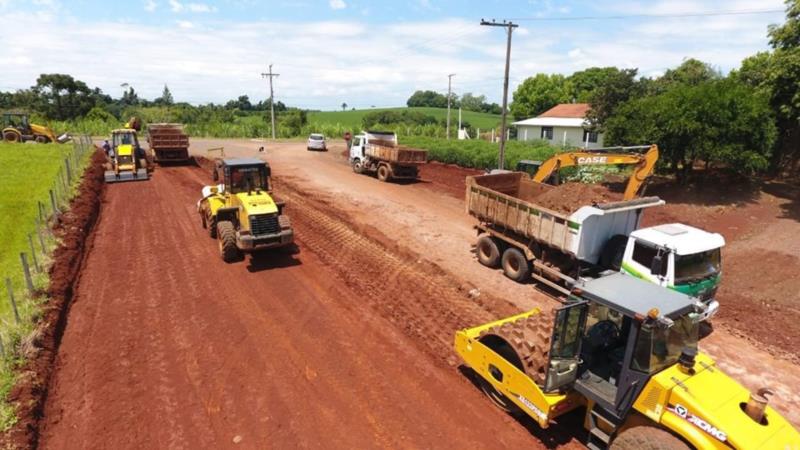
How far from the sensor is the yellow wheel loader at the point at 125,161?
22.6m

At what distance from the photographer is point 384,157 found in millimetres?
25312

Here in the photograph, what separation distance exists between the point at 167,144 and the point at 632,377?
28589 mm

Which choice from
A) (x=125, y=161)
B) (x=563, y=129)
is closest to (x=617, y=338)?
(x=125, y=161)

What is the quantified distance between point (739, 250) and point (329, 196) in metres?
16.2

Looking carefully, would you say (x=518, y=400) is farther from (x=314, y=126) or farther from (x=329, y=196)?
(x=314, y=126)

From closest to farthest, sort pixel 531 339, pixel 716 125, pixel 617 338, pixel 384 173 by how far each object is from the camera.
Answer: pixel 617 338 < pixel 531 339 < pixel 716 125 < pixel 384 173

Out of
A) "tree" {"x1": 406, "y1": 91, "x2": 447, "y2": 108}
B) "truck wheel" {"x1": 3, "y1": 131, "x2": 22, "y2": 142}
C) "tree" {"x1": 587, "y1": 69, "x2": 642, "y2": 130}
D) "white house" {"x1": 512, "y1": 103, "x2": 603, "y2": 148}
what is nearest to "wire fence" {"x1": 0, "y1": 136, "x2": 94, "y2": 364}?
"truck wheel" {"x1": 3, "y1": 131, "x2": 22, "y2": 142}

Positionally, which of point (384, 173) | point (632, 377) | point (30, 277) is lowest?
point (30, 277)

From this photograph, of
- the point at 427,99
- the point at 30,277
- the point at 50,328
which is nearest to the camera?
the point at 50,328

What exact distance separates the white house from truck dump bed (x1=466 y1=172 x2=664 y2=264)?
30733 millimetres

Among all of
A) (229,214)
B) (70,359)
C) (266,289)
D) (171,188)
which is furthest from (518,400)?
(171,188)

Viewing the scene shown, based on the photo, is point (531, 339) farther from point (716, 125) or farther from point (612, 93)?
point (612, 93)

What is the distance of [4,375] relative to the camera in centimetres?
688

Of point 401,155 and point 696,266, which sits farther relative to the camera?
point 401,155
